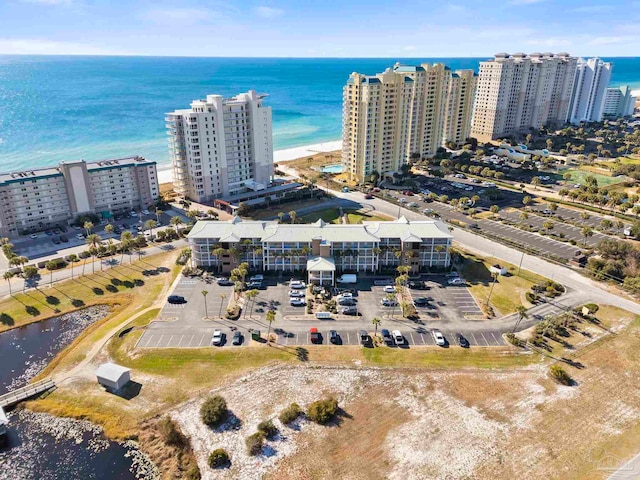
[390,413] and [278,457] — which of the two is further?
[390,413]

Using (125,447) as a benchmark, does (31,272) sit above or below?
above

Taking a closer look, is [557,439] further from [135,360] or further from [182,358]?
[135,360]

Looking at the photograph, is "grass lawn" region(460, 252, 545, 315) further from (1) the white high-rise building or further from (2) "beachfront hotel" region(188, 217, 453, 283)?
(1) the white high-rise building

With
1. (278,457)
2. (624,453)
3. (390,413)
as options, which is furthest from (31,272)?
(624,453)

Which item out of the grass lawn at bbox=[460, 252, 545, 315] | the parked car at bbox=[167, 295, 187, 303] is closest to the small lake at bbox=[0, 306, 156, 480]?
the parked car at bbox=[167, 295, 187, 303]

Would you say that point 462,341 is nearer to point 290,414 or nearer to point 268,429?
point 290,414

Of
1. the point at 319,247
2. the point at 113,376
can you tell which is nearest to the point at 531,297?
the point at 319,247

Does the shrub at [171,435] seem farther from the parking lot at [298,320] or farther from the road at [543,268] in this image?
the road at [543,268]
